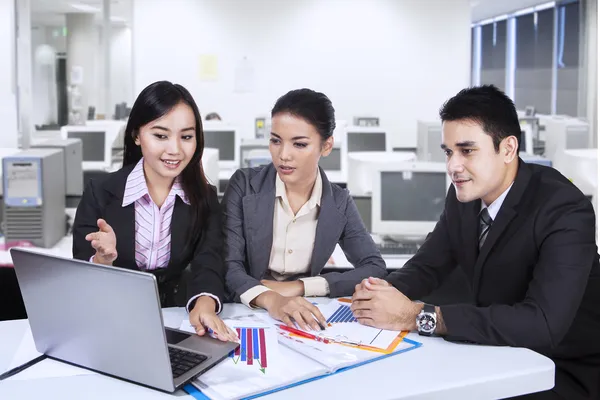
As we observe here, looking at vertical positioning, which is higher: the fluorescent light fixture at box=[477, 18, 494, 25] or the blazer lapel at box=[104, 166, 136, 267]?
the fluorescent light fixture at box=[477, 18, 494, 25]

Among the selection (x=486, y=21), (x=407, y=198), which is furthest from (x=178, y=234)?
(x=486, y=21)

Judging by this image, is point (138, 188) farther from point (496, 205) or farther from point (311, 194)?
point (496, 205)

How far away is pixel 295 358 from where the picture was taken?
1.54 meters

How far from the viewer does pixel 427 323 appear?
5.65ft

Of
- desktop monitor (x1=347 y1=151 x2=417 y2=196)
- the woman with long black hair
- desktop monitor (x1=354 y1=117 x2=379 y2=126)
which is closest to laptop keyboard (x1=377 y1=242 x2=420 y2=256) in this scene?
desktop monitor (x1=347 y1=151 x2=417 y2=196)

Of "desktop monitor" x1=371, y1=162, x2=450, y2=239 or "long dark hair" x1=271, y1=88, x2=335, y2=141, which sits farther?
"desktop monitor" x1=371, y1=162, x2=450, y2=239

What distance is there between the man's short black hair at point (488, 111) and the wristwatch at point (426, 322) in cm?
50

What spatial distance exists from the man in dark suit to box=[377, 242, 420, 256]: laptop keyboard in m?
1.64

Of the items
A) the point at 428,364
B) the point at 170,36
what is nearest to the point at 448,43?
the point at 170,36

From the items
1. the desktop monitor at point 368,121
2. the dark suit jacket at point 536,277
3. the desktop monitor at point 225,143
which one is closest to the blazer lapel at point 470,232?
the dark suit jacket at point 536,277

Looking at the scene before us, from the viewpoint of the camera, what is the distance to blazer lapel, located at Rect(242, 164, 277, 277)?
2.21 meters

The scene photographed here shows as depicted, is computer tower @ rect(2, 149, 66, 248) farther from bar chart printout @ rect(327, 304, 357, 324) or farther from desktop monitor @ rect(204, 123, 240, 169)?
desktop monitor @ rect(204, 123, 240, 169)

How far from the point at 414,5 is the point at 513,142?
7588mm

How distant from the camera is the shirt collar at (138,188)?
6.75 ft
